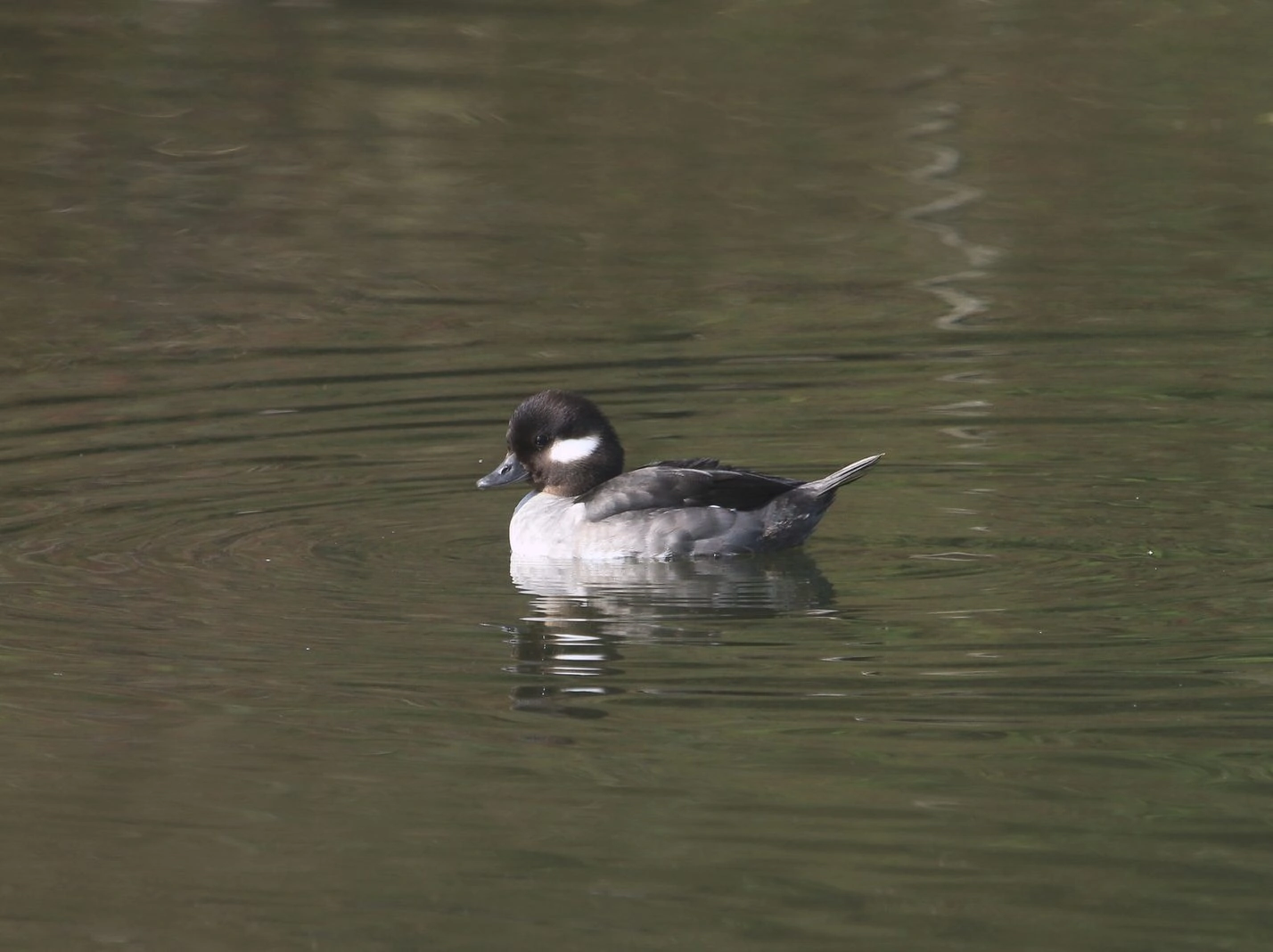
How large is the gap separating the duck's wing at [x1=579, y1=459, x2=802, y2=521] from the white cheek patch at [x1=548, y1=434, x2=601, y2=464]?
45 centimetres

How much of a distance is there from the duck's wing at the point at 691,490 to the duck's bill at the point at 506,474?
2.08 ft

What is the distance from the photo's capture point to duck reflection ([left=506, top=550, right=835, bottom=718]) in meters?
8.67

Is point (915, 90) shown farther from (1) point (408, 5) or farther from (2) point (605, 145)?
(1) point (408, 5)

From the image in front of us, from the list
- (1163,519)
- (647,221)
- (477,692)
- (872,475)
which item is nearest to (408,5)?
(647,221)

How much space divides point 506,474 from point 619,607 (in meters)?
1.58

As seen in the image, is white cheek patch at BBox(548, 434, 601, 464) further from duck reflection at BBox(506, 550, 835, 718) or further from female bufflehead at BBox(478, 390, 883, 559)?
duck reflection at BBox(506, 550, 835, 718)

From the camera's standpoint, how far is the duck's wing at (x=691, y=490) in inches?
415

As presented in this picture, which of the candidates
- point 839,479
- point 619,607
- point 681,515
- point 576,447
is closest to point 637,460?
point 576,447

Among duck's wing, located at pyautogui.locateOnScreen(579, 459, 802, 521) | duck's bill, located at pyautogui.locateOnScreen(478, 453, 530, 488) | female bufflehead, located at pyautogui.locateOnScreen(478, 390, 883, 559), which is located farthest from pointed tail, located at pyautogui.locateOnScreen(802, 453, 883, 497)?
duck's bill, located at pyautogui.locateOnScreen(478, 453, 530, 488)

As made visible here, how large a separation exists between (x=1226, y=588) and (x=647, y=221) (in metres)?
9.98

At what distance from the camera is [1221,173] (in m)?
19.3

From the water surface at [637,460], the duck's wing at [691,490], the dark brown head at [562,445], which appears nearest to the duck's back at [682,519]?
the duck's wing at [691,490]

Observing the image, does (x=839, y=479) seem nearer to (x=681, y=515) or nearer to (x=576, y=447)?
(x=681, y=515)

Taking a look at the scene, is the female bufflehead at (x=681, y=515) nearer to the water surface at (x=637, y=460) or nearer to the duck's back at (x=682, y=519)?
the duck's back at (x=682, y=519)
